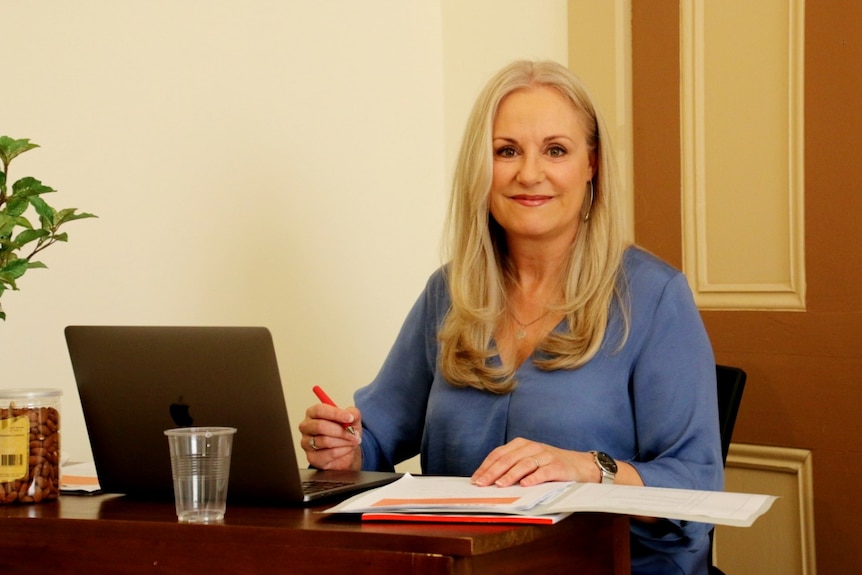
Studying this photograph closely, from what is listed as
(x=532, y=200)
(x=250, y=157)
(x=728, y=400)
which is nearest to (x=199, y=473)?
(x=532, y=200)

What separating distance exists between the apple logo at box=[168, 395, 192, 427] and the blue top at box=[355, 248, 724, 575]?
59 cm

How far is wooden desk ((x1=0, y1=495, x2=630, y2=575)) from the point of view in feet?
3.26

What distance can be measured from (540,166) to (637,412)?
449 mm

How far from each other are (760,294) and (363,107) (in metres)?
1.00

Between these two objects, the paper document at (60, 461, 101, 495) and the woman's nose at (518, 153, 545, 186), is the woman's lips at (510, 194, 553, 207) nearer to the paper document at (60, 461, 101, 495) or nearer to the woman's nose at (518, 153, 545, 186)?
the woman's nose at (518, 153, 545, 186)

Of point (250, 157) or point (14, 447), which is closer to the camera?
point (14, 447)

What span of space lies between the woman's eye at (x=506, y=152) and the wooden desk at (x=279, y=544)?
802mm

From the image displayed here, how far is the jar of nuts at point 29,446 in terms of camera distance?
1.30 m

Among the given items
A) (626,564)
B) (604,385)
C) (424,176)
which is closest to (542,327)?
(604,385)

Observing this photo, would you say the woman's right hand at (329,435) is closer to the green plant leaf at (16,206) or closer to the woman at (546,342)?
the woman at (546,342)

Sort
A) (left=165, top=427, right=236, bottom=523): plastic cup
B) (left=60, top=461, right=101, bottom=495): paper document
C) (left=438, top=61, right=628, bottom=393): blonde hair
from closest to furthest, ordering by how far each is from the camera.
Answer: (left=165, top=427, right=236, bottom=523): plastic cup → (left=60, top=461, right=101, bottom=495): paper document → (left=438, top=61, right=628, bottom=393): blonde hair

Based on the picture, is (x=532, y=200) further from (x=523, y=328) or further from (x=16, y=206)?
(x=16, y=206)

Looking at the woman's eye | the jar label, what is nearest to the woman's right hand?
the jar label

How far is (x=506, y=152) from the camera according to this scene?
185 centimetres
